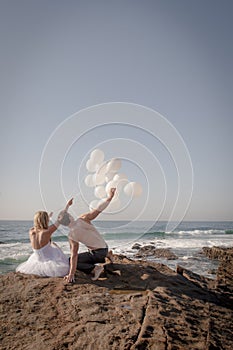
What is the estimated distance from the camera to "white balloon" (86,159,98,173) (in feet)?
18.3

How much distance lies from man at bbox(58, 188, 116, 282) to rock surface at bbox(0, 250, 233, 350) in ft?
1.35

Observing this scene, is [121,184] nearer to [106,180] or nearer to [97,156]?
[106,180]

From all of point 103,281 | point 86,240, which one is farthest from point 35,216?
point 103,281

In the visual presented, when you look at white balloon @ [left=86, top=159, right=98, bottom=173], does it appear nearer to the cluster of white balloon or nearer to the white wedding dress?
the cluster of white balloon

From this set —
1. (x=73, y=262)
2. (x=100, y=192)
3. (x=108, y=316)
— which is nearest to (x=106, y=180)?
(x=100, y=192)

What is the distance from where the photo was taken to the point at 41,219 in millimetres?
4562

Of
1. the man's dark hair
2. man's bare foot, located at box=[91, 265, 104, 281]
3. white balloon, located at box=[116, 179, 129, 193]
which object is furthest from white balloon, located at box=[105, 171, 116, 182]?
man's bare foot, located at box=[91, 265, 104, 281]

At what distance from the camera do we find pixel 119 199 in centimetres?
537

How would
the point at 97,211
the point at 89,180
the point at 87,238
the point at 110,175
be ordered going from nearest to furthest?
the point at 87,238
the point at 97,211
the point at 110,175
the point at 89,180

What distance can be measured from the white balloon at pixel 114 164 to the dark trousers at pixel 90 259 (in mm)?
1529

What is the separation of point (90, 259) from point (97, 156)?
1991 mm

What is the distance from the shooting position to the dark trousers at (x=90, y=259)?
461 cm

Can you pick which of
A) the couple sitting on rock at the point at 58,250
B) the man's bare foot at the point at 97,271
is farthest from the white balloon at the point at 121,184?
the man's bare foot at the point at 97,271

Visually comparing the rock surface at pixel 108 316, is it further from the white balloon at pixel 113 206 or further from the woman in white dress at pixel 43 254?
the white balloon at pixel 113 206
